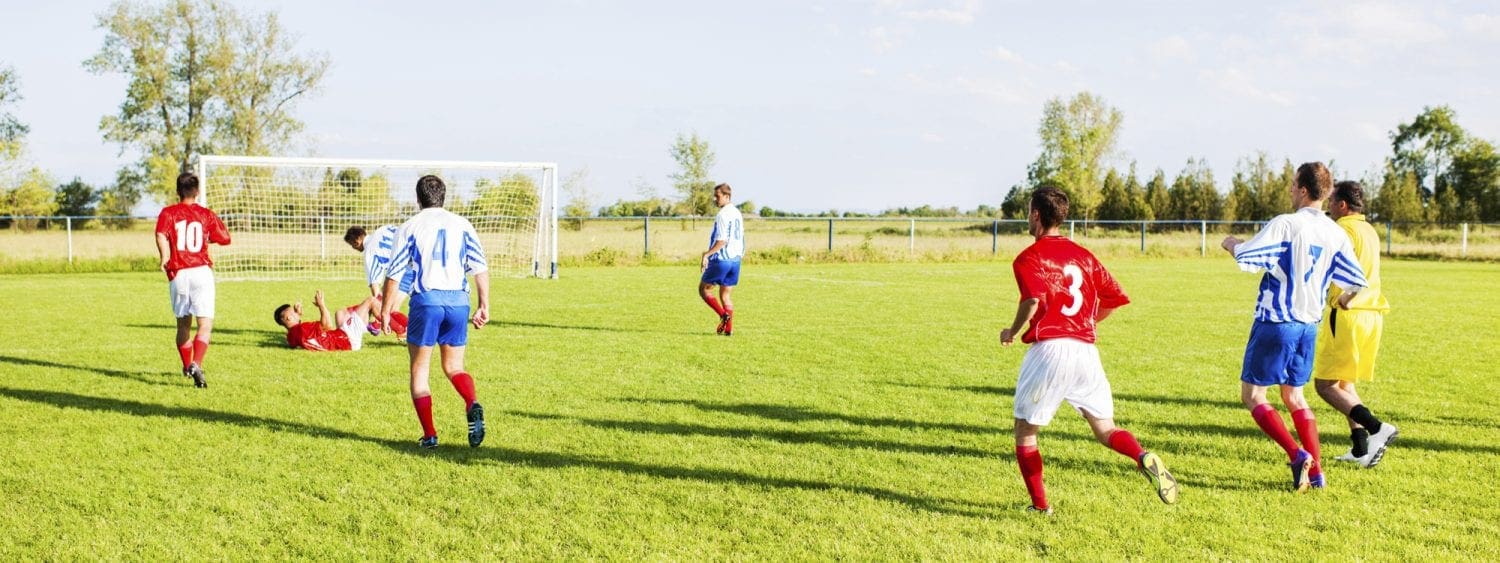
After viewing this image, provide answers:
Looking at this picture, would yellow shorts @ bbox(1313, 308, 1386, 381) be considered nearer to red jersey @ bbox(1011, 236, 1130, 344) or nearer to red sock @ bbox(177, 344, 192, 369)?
red jersey @ bbox(1011, 236, 1130, 344)

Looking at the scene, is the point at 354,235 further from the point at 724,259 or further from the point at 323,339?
the point at 724,259

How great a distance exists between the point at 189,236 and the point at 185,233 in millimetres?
42

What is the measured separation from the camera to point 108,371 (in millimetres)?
9383

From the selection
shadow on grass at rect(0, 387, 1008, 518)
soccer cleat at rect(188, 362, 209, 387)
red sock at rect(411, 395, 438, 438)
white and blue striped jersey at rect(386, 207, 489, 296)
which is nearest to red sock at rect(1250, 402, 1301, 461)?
shadow on grass at rect(0, 387, 1008, 518)

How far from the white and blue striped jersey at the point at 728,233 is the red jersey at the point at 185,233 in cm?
542

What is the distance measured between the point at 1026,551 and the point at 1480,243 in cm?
4153

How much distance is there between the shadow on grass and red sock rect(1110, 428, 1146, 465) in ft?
1.86

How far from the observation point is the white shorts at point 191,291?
8688 mm

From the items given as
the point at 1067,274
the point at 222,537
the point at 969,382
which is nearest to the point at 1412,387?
the point at 969,382

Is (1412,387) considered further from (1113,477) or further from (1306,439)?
(1113,477)

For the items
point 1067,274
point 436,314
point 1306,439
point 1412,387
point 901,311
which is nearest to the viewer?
point 1067,274

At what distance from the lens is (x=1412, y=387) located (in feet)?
29.4

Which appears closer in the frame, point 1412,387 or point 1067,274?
point 1067,274

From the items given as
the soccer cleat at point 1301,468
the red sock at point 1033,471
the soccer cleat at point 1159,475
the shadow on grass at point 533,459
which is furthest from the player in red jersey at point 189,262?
the soccer cleat at point 1301,468
